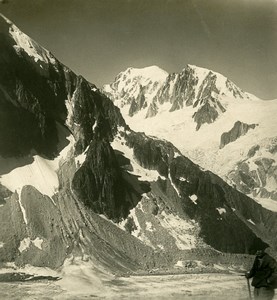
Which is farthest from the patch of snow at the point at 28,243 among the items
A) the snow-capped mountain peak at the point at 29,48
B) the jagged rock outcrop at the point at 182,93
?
the jagged rock outcrop at the point at 182,93

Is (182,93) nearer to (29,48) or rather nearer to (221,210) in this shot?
(221,210)

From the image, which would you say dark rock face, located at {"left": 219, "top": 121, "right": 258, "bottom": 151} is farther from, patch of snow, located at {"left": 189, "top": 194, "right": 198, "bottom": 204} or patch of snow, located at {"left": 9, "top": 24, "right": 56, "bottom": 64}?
patch of snow, located at {"left": 9, "top": 24, "right": 56, "bottom": 64}

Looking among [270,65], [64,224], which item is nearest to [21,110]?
[64,224]

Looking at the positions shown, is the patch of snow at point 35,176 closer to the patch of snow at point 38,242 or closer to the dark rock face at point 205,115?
the patch of snow at point 38,242

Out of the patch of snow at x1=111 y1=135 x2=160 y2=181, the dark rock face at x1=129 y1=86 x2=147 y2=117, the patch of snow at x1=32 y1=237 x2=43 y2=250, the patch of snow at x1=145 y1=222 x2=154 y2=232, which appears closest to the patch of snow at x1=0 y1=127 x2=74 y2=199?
the patch of snow at x1=32 y1=237 x2=43 y2=250

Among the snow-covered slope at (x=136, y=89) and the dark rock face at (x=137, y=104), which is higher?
the snow-covered slope at (x=136, y=89)

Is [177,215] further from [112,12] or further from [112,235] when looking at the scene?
[112,12]

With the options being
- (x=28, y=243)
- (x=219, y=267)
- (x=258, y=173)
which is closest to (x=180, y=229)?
(x=219, y=267)
